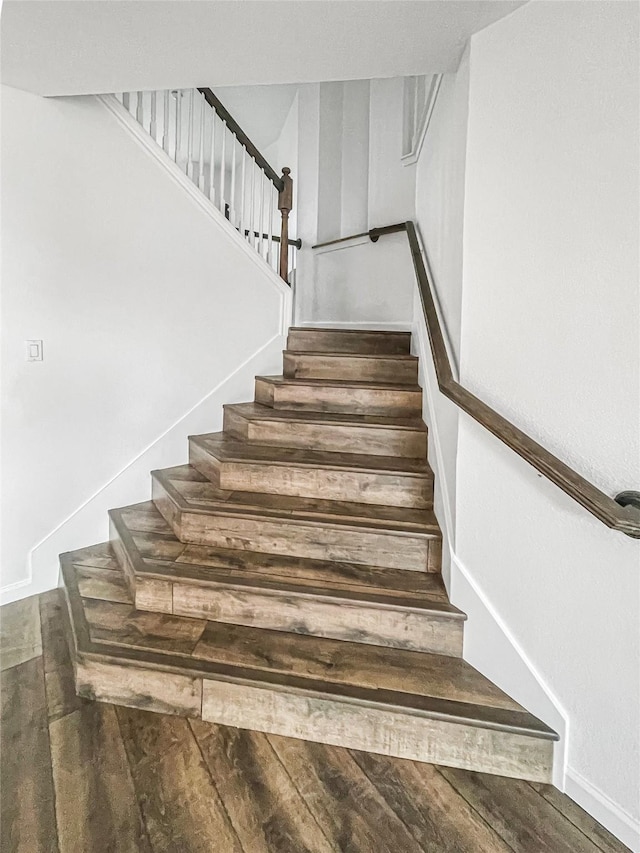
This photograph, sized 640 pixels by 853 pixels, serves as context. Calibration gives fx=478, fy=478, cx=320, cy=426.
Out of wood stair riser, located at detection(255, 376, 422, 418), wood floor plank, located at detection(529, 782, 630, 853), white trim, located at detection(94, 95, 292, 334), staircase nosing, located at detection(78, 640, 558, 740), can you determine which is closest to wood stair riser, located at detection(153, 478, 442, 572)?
staircase nosing, located at detection(78, 640, 558, 740)

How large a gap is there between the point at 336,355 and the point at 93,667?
2030mm

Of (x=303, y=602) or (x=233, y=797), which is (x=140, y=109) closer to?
(x=303, y=602)

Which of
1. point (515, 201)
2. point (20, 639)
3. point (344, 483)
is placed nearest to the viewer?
point (515, 201)

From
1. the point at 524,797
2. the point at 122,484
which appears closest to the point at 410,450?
the point at 524,797

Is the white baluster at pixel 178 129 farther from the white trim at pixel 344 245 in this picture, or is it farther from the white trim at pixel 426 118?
the white trim at pixel 344 245

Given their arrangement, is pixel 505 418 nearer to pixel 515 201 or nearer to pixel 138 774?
pixel 515 201

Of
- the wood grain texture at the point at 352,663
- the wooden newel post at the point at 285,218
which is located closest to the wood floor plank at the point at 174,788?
the wood grain texture at the point at 352,663

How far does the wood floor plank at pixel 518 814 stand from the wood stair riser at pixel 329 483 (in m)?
0.98

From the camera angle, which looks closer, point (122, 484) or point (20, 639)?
point (20, 639)

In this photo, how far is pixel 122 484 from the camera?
258 cm

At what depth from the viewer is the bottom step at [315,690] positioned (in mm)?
1360

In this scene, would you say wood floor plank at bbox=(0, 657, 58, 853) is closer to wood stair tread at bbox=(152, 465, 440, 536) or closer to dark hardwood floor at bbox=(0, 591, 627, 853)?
dark hardwood floor at bbox=(0, 591, 627, 853)

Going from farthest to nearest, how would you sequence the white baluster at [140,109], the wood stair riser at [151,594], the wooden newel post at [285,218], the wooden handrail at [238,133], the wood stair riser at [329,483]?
the wooden newel post at [285,218]
the wooden handrail at [238,133]
the white baluster at [140,109]
the wood stair riser at [329,483]
the wood stair riser at [151,594]

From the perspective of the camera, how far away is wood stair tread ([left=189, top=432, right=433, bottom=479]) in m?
2.12
